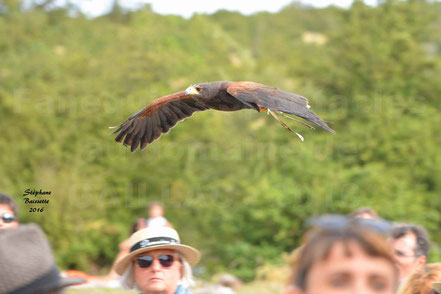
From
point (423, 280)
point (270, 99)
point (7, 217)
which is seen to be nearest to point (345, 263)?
point (423, 280)

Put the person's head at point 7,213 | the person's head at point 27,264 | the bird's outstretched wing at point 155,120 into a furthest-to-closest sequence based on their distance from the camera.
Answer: the bird's outstretched wing at point 155,120
the person's head at point 7,213
the person's head at point 27,264

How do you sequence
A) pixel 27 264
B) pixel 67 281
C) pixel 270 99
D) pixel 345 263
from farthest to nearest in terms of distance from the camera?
pixel 270 99
pixel 67 281
pixel 27 264
pixel 345 263

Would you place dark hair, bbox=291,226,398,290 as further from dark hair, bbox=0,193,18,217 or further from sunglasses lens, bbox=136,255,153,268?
dark hair, bbox=0,193,18,217

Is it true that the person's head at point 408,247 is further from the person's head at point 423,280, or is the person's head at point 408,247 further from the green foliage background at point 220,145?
the green foliage background at point 220,145

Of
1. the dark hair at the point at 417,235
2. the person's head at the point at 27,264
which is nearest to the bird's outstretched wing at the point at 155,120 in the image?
the dark hair at the point at 417,235

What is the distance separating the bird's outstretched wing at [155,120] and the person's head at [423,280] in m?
4.60

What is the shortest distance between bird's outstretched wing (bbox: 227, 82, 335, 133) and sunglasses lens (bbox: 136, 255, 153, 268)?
271 cm

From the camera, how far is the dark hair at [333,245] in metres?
1.61

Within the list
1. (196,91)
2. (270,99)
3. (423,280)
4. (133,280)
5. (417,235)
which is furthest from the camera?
(196,91)

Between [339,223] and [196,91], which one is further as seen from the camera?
[196,91]

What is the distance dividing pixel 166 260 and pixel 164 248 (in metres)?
0.06

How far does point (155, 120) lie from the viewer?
25.1ft

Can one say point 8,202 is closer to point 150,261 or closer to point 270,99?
point 150,261

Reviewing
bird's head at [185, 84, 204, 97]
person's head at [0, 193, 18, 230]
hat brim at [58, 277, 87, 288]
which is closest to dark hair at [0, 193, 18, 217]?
person's head at [0, 193, 18, 230]
